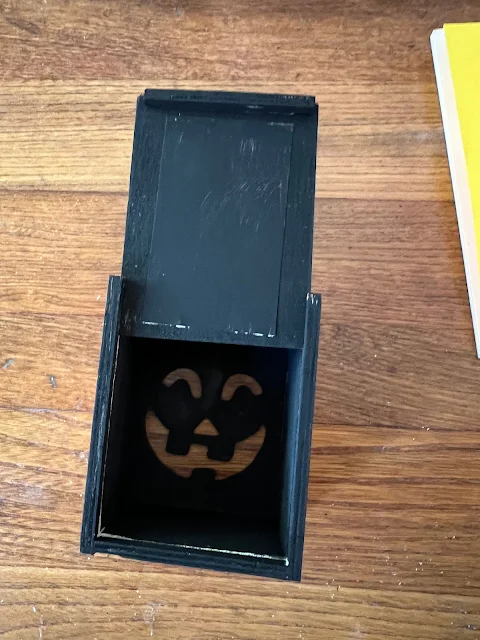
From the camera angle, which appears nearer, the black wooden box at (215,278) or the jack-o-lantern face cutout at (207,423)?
the black wooden box at (215,278)

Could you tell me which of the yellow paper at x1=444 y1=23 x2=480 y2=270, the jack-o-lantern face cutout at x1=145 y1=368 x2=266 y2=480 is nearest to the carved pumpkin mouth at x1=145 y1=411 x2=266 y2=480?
the jack-o-lantern face cutout at x1=145 y1=368 x2=266 y2=480

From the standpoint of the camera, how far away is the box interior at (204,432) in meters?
0.57

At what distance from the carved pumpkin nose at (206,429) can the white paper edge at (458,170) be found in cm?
30

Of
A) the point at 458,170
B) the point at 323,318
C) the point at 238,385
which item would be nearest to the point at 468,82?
the point at 458,170

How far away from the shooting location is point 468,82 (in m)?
0.64

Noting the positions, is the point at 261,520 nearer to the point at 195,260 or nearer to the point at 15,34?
the point at 195,260

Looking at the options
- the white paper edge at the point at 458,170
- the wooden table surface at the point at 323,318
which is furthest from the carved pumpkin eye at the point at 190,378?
the white paper edge at the point at 458,170

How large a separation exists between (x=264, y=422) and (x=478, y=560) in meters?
0.27

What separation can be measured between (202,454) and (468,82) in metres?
0.51

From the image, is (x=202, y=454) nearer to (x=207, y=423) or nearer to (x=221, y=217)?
(x=207, y=423)

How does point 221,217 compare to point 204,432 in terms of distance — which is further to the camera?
point 204,432

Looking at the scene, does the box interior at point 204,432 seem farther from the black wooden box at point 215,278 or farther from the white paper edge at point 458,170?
the white paper edge at point 458,170

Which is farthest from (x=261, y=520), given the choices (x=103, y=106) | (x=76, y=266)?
(x=103, y=106)

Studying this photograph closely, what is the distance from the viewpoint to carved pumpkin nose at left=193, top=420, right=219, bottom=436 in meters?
0.59
